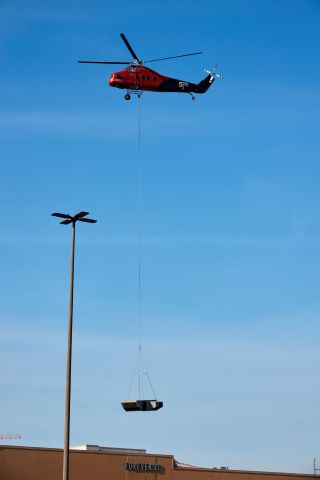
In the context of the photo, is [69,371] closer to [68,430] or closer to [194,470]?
[68,430]

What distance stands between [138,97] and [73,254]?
18116 mm

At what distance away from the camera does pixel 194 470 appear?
66688mm

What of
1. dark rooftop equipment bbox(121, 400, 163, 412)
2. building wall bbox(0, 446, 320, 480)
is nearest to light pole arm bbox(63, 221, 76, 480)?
dark rooftop equipment bbox(121, 400, 163, 412)

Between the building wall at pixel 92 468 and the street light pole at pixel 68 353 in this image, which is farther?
the building wall at pixel 92 468

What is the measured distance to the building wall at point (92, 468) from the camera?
191 ft

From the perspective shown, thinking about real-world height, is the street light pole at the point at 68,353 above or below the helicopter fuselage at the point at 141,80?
below

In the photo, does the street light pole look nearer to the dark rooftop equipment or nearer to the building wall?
the dark rooftop equipment

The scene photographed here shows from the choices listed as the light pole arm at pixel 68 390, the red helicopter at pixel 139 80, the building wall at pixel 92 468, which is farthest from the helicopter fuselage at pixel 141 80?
the building wall at pixel 92 468

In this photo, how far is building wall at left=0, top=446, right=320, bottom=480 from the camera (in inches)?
2287

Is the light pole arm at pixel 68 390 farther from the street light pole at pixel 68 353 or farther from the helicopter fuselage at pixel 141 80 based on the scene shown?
the helicopter fuselage at pixel 141 80

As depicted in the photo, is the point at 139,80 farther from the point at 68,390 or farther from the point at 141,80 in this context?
the point at 68,390

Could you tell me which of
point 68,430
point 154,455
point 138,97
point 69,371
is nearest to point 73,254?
point 69,371

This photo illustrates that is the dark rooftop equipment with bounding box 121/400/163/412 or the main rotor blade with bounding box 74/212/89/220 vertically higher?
the main rotor blade with bounding box 74/212/89/220

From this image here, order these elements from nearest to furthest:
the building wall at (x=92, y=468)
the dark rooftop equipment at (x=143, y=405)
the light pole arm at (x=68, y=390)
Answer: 1. the light pole arm at (x=68, y=390)
2. the dark rooftop equipment at (x=143, y=405)
3. the building wall at (x=92, y=468)
